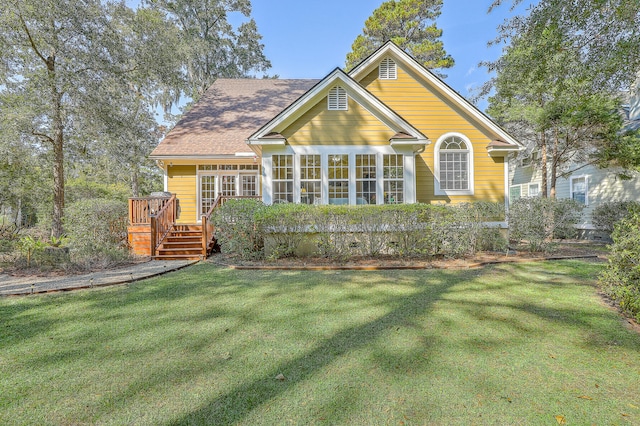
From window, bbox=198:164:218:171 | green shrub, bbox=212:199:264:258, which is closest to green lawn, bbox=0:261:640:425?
green shrub, bbox=212:199:264:258

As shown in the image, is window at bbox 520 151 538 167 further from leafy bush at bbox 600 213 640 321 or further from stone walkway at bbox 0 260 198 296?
stone walkway at bbox 0 260 198 296

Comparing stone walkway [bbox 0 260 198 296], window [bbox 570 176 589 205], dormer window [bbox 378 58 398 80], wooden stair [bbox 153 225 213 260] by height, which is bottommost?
stone walkway [bbox 0 260 198 296]

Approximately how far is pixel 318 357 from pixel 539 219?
9154 millimetres

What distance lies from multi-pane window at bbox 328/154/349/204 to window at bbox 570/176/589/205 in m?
12.6

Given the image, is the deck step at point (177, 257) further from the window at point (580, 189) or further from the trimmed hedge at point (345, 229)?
the window at point (580, 189)

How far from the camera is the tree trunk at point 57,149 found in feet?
35.4

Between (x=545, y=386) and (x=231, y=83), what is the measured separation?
1802cm

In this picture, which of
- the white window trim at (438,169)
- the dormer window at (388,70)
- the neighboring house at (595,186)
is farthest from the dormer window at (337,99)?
the neighboring house at (595,186)

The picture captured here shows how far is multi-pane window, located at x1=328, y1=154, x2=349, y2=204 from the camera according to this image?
377 inches

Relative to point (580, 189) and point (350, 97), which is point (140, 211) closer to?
point (350, 97)

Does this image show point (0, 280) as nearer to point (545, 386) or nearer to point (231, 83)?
point (545, 386)

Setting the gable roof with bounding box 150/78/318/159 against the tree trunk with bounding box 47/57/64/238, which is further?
the gable roof with bounding box 150/78/318/159

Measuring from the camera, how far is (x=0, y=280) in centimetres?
643

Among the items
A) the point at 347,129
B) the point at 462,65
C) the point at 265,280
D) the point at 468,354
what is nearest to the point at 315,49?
the point at 347,129
